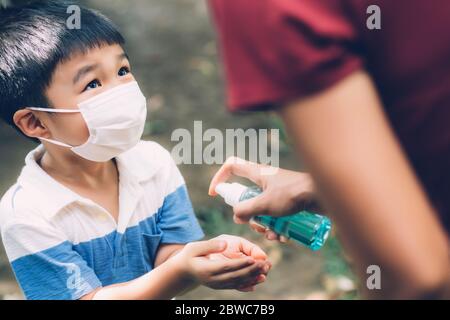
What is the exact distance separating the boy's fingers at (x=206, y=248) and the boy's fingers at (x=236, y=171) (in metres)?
0.11

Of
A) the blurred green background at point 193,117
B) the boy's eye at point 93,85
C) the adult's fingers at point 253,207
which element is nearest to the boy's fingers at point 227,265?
the adult's fingers at point 253,207

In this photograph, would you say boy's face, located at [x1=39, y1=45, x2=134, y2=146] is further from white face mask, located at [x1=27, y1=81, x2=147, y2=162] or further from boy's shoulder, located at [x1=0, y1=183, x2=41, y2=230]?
boy's shoulder, located at [x1=0, y1=183, x2=41, y2=230]

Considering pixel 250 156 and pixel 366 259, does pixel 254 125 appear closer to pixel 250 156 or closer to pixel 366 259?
pixel 250 156

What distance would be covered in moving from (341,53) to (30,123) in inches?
28.2

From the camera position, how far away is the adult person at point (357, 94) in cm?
51

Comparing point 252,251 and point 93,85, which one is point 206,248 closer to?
point 252,251

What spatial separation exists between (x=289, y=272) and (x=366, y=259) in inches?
53.7

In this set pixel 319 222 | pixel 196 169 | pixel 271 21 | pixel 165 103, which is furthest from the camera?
pixel 165 103

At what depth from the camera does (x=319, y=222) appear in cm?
94

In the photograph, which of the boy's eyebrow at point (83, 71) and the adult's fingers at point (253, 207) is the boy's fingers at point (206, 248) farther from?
the boy's eyebrow at point (83, 71)

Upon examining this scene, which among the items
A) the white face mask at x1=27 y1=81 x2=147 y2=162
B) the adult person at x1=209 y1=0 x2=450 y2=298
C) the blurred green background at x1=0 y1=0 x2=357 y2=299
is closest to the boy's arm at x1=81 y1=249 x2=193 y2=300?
the white face mask at x1=27 y1=81 x2=147 y2=162

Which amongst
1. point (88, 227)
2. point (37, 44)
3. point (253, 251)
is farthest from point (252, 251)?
point (37, 44)

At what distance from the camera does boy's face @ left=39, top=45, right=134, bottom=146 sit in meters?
1.03
